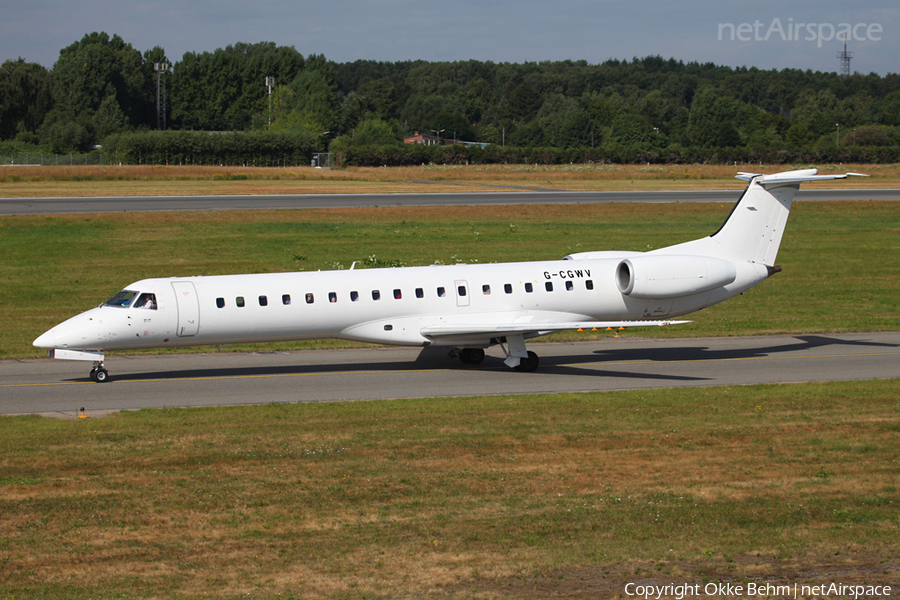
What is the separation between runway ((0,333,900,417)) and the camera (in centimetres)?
2206

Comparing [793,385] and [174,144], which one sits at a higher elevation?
[174,144]

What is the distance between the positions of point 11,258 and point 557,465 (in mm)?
34218

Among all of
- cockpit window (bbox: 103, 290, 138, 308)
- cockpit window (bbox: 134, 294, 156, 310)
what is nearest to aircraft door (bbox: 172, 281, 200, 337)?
cockpit window (bbox: 134, 294, 156, 310)

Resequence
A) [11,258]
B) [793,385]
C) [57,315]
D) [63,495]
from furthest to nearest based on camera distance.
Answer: [11,258] → [57,315] → [793,385] → [63,495]

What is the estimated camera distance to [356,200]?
2584 inches

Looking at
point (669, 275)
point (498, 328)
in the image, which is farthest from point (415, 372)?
point (669, 275)

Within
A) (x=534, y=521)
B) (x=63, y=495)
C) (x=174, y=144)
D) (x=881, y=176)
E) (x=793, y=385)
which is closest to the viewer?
(x=534, y=521)

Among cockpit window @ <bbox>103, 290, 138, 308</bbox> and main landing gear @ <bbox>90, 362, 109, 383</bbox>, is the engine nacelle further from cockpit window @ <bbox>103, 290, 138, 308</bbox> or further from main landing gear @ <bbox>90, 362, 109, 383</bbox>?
main landing gear @ <bbox>90, 362, 109, 383</bbox>

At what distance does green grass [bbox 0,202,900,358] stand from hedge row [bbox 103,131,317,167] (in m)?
57.3

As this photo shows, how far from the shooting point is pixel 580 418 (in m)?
19.3

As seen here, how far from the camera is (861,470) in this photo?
617 inches

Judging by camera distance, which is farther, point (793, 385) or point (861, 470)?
point (793, 385)

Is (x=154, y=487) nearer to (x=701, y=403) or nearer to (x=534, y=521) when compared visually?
(x=534, y=521)

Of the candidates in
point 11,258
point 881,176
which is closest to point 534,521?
point 11,258
